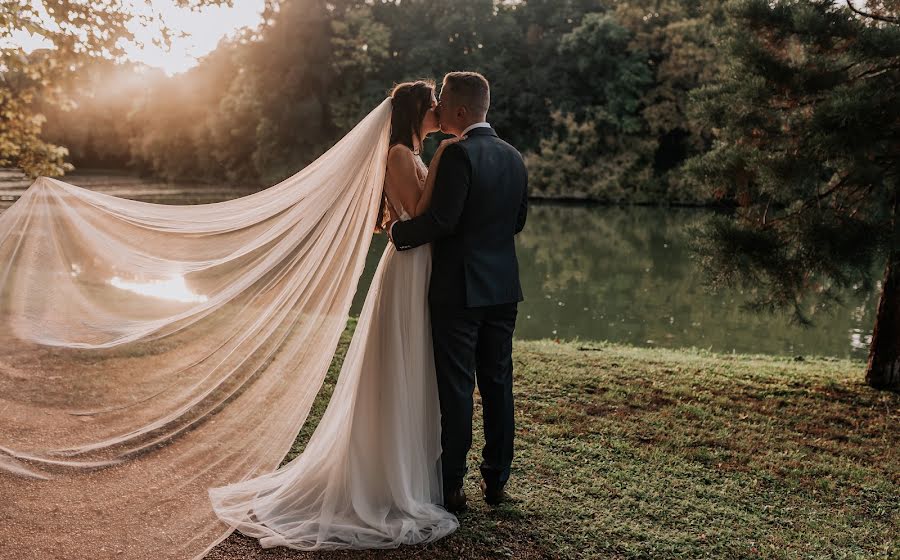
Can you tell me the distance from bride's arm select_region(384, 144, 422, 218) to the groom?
187 mm

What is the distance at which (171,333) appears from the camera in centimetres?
378

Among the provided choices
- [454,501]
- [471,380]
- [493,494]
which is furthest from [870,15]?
[454,501]

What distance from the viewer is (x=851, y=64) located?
5.61 meters

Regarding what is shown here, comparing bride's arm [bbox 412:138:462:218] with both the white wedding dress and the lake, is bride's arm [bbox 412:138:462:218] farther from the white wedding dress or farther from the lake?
the lake

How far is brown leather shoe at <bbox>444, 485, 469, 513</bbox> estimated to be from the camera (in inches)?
139

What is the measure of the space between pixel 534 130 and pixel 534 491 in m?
36.1

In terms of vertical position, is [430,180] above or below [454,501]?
above

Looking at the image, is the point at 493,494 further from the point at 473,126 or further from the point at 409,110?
the point at 409,110

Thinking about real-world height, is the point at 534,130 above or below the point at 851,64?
above

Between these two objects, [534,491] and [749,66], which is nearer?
[534,491]

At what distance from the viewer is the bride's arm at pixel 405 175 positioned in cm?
347

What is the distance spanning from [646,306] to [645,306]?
20 mm

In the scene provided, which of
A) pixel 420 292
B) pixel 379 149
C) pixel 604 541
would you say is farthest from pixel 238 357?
pixel 604 541

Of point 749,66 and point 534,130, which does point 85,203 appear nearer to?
point 749,66
